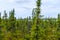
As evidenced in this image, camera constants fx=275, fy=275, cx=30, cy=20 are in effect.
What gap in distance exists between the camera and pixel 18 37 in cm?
6562

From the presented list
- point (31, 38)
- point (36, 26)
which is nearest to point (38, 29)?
point (36, 26)

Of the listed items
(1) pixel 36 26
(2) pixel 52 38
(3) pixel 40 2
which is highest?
(3) pixel 40 2

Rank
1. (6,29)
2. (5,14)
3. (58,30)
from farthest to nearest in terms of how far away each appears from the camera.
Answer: (5,14)
(6,29)
(58,30)

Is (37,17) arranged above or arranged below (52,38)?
above

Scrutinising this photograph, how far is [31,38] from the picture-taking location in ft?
152

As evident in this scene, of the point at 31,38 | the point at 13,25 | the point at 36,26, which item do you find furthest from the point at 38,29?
the point at 13,25

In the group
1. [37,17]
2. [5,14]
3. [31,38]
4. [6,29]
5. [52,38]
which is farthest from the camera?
[5,14]

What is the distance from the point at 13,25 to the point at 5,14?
15872mm

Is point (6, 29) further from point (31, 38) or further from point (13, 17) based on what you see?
point (31, 38)

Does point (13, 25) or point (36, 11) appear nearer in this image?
point (36, 11)

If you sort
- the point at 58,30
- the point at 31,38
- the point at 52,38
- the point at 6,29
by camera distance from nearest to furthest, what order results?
the point at 31,38, the point at 58,30, the point at 52,38, the point at 6,29

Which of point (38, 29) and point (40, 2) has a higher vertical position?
point (40, 2)

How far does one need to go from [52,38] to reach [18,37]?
832cm

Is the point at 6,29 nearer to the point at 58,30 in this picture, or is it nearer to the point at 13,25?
the point at 13,25
